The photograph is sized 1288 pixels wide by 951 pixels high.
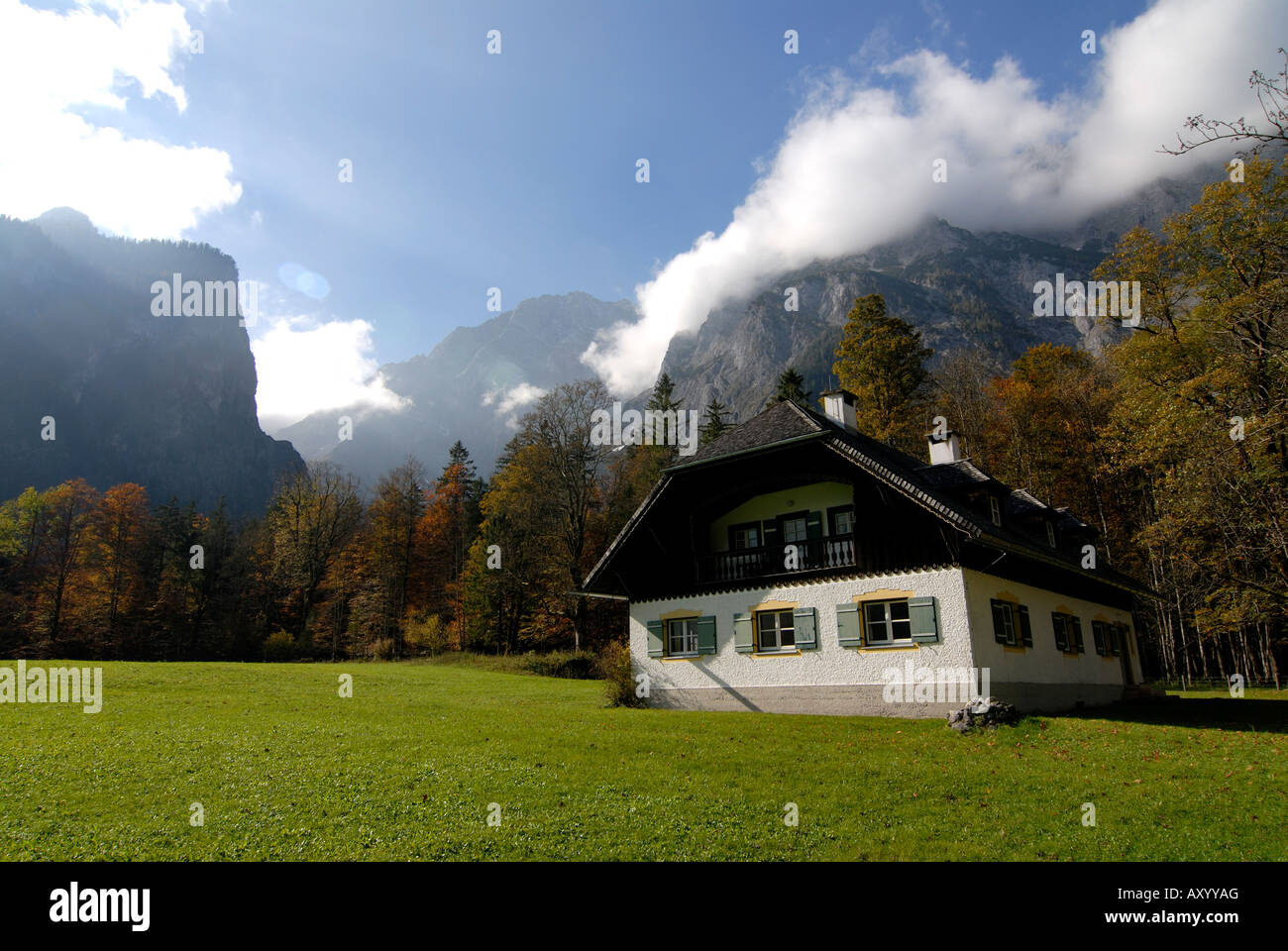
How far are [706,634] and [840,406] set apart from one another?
9070mm

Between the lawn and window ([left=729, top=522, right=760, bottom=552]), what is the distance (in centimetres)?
580

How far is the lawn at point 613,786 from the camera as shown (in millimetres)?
7863

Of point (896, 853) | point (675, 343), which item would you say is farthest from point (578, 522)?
point (675, 343)

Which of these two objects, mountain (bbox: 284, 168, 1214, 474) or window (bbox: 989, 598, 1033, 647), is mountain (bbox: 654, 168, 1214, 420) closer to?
mountain (bbox: 284, 168, 1214, 474)

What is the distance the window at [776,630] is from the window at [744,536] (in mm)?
2239

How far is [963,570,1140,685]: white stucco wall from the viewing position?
1773cm

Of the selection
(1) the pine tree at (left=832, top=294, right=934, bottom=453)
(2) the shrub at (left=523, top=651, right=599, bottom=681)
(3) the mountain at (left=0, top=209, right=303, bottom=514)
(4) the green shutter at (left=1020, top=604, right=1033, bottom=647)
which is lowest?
(2) the shrub at (left=523, top=651, right=599, bottom=681)

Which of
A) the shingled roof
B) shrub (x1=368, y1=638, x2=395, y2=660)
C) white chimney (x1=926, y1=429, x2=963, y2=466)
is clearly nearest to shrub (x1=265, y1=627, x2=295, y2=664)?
shrub (x1=368, y1=638, x2=395, y2=660)

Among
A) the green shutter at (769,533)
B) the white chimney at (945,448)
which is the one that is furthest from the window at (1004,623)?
the white chimney at (945,448)

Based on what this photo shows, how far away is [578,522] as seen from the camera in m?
38.5

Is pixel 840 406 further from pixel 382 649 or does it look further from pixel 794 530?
pixel 382 649

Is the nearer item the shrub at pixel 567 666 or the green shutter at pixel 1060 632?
the green shutter at pixel 1060 632

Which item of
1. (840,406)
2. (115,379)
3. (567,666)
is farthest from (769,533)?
(115,379)

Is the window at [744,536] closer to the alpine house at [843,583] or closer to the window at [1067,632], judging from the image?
the alpine house at [843,583]
